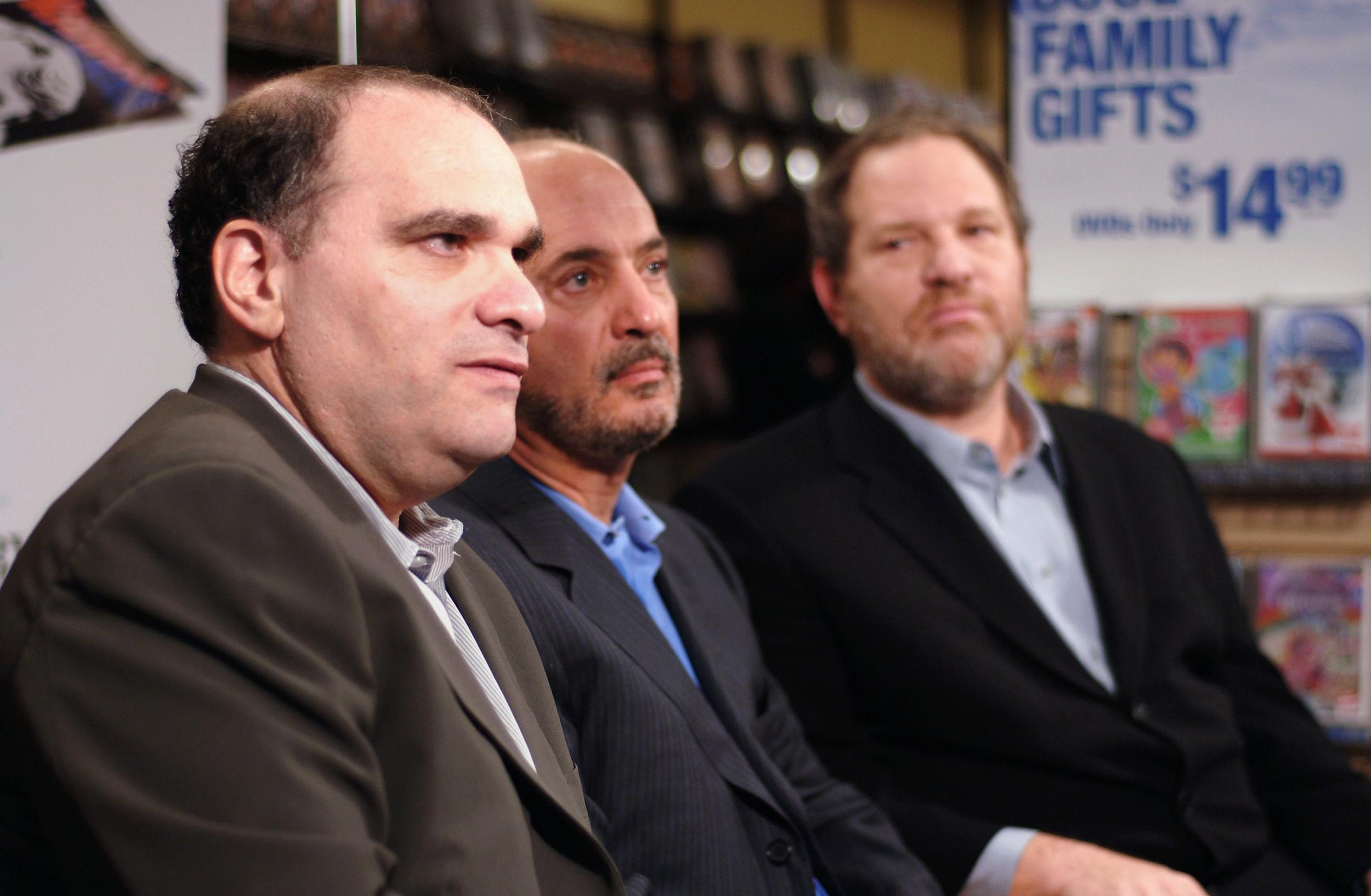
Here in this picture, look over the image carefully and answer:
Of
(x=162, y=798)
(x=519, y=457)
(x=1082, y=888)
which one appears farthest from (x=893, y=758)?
(x=162, y=798)

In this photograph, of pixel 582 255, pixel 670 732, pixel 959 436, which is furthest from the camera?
pixel 959 436

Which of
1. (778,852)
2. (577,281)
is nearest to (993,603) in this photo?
(778,852)

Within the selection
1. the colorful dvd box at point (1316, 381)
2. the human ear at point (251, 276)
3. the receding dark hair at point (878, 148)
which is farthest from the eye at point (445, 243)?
the colorful dvd box at point (1316, 381)

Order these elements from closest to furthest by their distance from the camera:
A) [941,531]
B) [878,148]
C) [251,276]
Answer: [251,276], [941,531], [878,148]

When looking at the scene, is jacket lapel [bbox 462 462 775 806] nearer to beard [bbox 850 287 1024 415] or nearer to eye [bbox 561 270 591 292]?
eye [bbox 561 270 591 292]

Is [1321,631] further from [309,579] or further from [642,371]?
[309,579]

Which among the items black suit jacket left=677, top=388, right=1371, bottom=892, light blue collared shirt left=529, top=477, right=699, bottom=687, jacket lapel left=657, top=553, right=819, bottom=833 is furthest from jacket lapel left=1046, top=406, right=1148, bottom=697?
light blue collared shirt left=529, top=477, right=699, bottom=687

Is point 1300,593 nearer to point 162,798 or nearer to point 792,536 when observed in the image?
point 792,536

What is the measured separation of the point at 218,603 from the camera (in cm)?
75

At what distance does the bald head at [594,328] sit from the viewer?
153 cm

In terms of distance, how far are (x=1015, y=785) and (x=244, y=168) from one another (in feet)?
4.39

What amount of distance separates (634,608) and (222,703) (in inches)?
28.6

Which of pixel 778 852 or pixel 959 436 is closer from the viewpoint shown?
pixel 778 852

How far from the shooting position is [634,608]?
1422 mm
